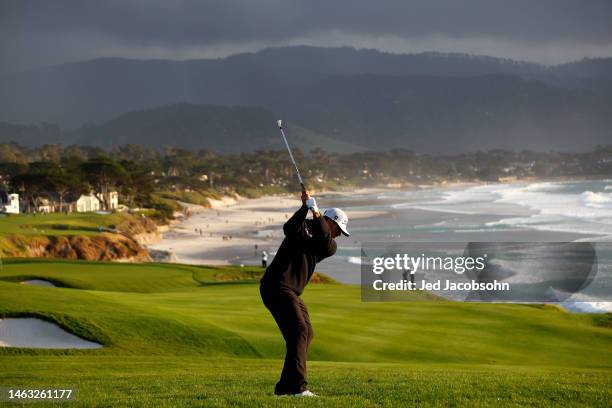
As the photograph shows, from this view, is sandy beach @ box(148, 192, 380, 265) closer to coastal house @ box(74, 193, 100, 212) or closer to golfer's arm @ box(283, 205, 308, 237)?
coastal house @ box(74, 193, 100, 212)

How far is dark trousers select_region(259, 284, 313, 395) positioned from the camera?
10414 millimetres

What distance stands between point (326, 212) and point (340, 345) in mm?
10815

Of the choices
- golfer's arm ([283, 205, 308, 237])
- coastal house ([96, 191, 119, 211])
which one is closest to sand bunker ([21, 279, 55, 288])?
golfer's arm ([283, 205, 308, 237])

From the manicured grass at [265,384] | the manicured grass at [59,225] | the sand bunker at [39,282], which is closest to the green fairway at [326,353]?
the manicured grass at [265,384]

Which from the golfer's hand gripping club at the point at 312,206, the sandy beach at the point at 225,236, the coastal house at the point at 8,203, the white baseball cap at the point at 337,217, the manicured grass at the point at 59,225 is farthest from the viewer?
the coastal house at the point at 8,203

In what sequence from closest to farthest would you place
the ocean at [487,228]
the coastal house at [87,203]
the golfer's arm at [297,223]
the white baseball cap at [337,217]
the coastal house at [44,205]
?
1. the golfer's arm at [297,223]
2. the white baseball cap at [337,217]
3. the ocean at [487,228]
4. the coastal house at [44,205]
5. the coastal house at [87,203]

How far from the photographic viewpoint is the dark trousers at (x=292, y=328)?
1041cm

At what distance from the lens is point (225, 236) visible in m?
88.0

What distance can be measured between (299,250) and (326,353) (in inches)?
409

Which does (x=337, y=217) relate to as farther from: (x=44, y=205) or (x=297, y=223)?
(x=44, y=205)

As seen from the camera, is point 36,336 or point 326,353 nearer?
point 36,336

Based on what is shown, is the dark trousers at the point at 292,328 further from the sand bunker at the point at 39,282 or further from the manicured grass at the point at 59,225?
the manicured grass at the point at 59,225

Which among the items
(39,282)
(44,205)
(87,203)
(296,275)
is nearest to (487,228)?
A: (87,203)

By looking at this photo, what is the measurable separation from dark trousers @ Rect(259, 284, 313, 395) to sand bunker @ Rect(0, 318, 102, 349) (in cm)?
1012
